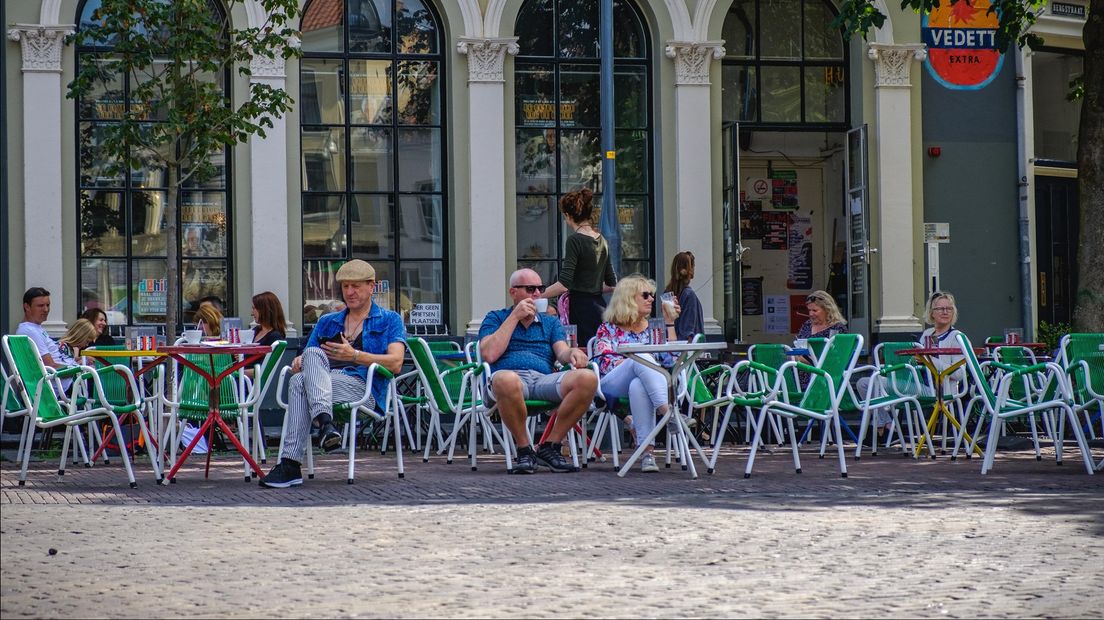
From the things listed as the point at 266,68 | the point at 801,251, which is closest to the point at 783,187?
the point at 801,251

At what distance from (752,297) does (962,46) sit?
3.70 meters

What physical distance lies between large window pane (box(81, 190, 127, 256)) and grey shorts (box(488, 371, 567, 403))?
6.81 m

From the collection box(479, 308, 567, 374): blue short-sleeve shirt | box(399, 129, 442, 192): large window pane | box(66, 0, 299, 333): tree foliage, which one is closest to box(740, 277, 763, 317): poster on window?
box(399, 129, 442, 192): large window pane

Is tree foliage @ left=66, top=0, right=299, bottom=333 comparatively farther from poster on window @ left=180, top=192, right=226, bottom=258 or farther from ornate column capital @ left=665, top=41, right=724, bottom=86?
ornate column capital @ left=665, top=41, right=724, bottom=86

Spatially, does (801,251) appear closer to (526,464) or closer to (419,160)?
(419,160)

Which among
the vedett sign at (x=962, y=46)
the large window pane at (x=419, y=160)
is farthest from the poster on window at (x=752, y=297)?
the large window pane at (x=419, y=160)

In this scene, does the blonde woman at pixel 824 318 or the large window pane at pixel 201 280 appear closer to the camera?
the blonde woman at pixel 824 318

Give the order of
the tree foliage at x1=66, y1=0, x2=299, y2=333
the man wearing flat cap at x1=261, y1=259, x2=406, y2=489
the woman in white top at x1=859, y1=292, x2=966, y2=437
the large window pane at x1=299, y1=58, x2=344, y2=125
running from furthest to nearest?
the large window pane at x1=299, y1=58, x2=344, y2=125, the tree foliage at x1=66, y1=0, x2=299, y2=333, the woman in white top at x1=859, y1=292, x2=966, y2=437, the man wearing flat cap at x1=261, y1=259, x2=406, y2=489

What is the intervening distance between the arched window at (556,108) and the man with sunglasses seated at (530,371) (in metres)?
6.33

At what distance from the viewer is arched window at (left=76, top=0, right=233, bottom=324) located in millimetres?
16328

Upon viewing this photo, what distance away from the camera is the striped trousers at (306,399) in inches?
391

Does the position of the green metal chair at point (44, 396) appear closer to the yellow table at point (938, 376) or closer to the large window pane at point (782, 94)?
the yellow table at point (938, 376)

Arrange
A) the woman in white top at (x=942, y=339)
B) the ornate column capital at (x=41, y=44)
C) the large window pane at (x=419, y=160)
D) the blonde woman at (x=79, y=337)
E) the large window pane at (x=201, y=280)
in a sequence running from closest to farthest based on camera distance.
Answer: the woman in white top at (x=942, y=339) → the blonde woman at (x=79, y=337) → the ornate column capital at (x=41, y=44) → the large window pane at (x=201, y=280) → the large window pane at (x=419, y=160)

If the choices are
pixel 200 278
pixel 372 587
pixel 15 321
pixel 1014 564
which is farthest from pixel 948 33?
pixel 372 587
